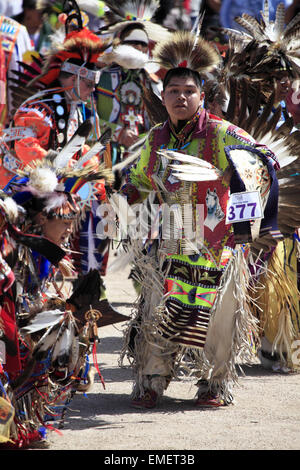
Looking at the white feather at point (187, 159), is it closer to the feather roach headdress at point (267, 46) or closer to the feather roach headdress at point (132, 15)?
the feather roach headdress at point (267, 46)

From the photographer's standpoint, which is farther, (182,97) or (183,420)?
(182,97)

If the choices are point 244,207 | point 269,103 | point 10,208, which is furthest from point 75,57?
point 10,208

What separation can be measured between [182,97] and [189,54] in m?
0.22

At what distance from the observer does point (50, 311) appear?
3.02 metres

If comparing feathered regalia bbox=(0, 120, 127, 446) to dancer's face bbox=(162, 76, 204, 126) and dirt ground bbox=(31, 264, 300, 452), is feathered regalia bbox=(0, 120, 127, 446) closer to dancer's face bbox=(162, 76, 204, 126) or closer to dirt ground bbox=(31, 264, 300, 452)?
dirt ground bbox=(31, 264, 300, 452)

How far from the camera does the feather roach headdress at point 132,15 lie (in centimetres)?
617

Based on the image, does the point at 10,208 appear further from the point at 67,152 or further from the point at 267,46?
the point at 267,46

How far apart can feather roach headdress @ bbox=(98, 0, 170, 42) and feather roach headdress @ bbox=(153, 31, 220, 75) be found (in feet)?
7.62

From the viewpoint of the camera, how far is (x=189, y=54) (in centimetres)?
384

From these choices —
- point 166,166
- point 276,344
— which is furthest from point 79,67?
point 276,344

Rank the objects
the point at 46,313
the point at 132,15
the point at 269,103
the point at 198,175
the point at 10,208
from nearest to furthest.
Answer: the point at 10,208, the point at 46,313, the point at 198,175, the point at 269,103, the point at 132,15

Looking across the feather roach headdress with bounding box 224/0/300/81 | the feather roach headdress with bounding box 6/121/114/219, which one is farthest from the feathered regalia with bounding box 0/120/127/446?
the feather roach headdress with bounding box 224/0/300/81

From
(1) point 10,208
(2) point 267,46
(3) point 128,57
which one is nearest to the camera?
(1) point 10,208

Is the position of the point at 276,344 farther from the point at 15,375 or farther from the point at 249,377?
the point at 15,375
